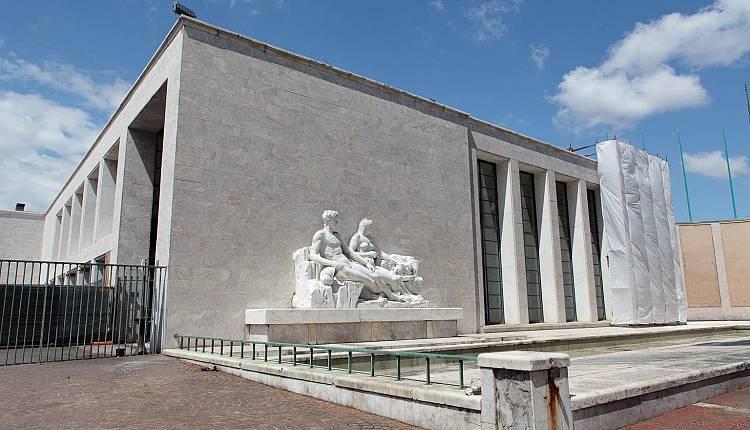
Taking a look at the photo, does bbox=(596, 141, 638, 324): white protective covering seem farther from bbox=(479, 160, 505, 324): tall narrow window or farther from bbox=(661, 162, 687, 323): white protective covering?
bbox=(479, 160, 505, 324): tall narrow window

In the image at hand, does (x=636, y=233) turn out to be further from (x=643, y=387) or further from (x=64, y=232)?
(x=64, y=232)

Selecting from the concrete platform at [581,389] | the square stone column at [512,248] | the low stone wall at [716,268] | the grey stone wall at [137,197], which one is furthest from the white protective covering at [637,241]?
the grey stone wall at [137,197]

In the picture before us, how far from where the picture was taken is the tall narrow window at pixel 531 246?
19.9m

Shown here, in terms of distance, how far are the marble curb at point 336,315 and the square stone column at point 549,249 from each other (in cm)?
770

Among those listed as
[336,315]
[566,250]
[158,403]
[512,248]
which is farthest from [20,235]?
[158,403]

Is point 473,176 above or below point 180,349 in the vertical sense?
above

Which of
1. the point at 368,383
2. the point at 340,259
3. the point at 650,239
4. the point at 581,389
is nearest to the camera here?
the point at 581,389

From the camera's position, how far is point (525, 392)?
3.86 metres

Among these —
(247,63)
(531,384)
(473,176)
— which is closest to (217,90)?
(247,63)

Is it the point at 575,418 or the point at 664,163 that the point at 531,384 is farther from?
the point at 664,163

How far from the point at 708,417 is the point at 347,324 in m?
7.60

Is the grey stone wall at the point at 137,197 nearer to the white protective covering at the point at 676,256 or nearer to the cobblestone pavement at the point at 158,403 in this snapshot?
the cobblestone pavement at the point at 158,403

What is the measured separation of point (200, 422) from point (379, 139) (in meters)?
11.1

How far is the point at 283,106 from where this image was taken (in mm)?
13273
